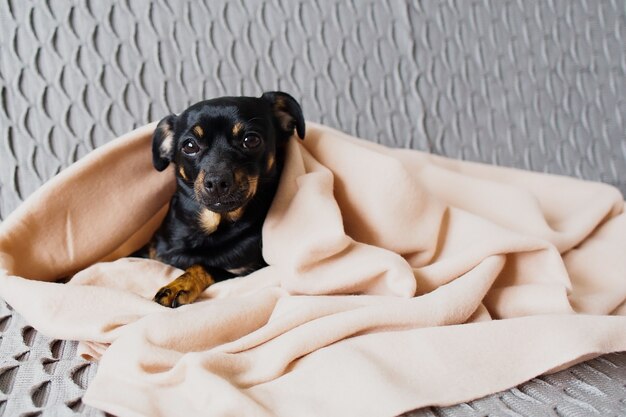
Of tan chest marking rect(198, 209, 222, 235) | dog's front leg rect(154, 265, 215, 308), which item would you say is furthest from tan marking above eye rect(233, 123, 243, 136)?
dog's front leg rect(154, 265, 215, 308)

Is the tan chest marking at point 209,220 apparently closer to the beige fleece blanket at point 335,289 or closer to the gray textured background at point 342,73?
the beige fleece blanket at point 335,289

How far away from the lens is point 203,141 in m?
1.32

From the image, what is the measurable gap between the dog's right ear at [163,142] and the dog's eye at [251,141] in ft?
0.61

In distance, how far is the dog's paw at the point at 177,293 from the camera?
1201 mm

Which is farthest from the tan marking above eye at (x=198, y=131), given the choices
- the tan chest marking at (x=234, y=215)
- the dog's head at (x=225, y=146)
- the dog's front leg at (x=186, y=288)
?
the dog's front leg at (x=186, y=288)

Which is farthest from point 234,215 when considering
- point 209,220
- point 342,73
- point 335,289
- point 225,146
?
point 342,73

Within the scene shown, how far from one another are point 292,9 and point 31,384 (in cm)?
119

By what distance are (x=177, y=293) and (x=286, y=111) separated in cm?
51

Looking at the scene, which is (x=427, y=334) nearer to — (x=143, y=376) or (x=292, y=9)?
(x=143, y=376)

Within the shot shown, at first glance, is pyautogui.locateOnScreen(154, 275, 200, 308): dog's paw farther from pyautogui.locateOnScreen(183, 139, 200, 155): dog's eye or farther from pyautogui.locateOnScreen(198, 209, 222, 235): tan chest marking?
pyautogui.locateOnScreen(183, 139, 200, 155): dog's eye

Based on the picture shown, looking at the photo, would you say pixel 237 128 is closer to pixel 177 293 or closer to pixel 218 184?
pixel 218 184

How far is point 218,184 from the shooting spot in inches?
48.2

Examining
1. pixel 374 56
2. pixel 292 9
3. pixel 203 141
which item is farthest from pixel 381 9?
pixel 203 141

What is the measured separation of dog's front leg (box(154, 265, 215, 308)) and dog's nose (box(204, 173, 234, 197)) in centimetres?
20
